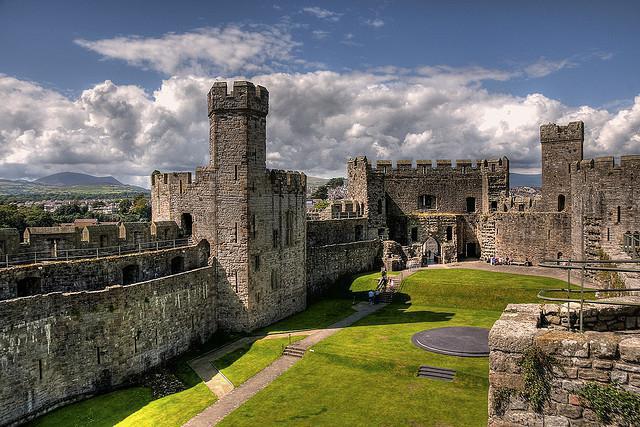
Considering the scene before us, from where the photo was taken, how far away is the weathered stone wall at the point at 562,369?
685 centimetres

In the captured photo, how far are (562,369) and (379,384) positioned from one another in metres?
14.2

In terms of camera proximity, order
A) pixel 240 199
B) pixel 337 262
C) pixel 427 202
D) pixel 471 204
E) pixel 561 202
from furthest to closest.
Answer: pixel 427 202, pixel 471 204, pixel 561 202, pixel 337 262, pixel 240 199

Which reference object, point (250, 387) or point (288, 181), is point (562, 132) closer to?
point (288, 181)

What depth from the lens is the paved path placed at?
728 inches

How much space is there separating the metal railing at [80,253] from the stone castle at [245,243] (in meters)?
0.33

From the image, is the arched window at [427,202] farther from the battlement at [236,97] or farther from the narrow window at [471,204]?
the battlement at [236,97]

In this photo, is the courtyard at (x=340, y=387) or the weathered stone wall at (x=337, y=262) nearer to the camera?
the courtyard at (x=340, y=387)

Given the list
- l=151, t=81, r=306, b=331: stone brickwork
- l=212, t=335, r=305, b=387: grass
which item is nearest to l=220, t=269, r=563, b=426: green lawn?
l=212, t=335, r=305, b=387: grass

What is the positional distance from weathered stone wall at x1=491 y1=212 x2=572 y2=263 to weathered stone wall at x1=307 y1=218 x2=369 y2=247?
Result: 11782mm

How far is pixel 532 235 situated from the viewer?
40188 millimetres

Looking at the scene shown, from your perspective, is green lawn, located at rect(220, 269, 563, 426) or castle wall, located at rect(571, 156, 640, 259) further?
castle wall, located at rect(571, 156, 640, 259)

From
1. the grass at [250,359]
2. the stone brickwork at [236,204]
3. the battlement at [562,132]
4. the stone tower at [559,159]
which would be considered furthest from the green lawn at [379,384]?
the battlement at [562,132]

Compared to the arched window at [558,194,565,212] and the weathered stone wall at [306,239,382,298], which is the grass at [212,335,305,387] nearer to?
the weathered stone wall at [306,239,382,298]

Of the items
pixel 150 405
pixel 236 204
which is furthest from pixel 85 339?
pixel 236 204
